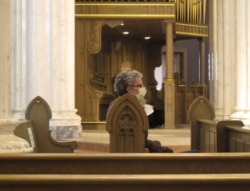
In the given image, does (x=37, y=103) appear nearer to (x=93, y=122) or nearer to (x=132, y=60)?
(x=93, y=122)

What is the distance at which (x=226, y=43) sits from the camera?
562 inches

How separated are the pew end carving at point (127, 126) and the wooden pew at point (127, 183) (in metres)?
3.07

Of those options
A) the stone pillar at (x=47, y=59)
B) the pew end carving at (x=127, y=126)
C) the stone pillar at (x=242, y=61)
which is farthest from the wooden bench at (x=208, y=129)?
the stone pillar at (x=47, y=59)

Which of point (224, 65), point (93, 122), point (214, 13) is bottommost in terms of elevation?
point (93, 122)

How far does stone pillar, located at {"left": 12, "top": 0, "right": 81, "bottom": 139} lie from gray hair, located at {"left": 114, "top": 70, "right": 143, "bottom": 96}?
5.71 meters

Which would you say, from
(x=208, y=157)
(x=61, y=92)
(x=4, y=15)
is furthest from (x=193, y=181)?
(x=61, y=92)

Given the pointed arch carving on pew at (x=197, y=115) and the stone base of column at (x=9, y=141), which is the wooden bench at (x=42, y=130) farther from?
the pointed arch carving on pew at (x=197, y=115)

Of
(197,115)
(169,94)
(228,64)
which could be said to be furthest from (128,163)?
(169,94)

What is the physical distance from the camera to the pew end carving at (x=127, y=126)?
21.0 feet

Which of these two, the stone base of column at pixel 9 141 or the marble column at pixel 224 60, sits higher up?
the marble column at pixel 224 60

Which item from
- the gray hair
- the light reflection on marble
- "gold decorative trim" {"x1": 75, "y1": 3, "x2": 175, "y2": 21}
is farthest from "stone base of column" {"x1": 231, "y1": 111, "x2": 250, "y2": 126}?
the light reflection on marble

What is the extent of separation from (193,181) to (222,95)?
36.3ft

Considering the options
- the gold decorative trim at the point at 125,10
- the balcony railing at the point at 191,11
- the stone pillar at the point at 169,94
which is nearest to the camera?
the gold decorative trim at the point at 125,10

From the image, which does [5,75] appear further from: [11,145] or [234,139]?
[234,139]
